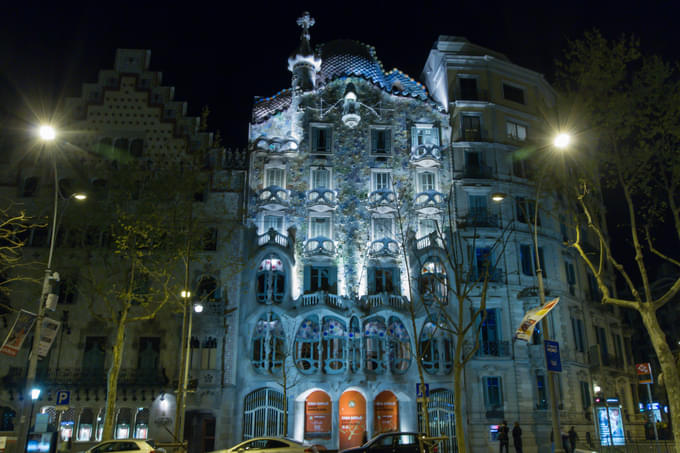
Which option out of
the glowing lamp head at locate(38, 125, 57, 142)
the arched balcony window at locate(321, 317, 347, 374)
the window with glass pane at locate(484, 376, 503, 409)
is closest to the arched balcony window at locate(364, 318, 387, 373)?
the arched balcony window at locate(321, 317, 347, 374)

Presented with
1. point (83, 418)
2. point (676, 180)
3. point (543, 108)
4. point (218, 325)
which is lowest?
point (83, 418)

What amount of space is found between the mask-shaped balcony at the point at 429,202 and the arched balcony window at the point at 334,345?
10.7 meters

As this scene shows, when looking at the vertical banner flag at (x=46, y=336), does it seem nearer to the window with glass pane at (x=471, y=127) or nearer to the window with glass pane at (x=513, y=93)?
the window with glass pane at (x=471, y=127)

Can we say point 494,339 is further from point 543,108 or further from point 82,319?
point 82,319

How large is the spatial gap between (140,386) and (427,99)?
30223 mm

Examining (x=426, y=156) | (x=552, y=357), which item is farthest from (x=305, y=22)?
(x=552, y=357)

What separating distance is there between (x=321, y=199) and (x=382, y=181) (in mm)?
5360

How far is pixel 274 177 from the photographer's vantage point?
141 ft

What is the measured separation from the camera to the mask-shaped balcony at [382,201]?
41.7 metres

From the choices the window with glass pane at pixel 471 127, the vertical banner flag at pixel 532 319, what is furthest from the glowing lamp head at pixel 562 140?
the window with glass pane at pixel 471 127

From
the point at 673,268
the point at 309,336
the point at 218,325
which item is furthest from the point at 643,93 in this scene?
the point at 673,268

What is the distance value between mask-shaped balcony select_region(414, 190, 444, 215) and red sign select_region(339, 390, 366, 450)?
14.2 meters

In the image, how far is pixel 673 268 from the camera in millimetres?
73812

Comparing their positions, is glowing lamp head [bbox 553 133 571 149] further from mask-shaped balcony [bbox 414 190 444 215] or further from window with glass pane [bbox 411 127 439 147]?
window with glass pane [bbox 411 127 439 147]
